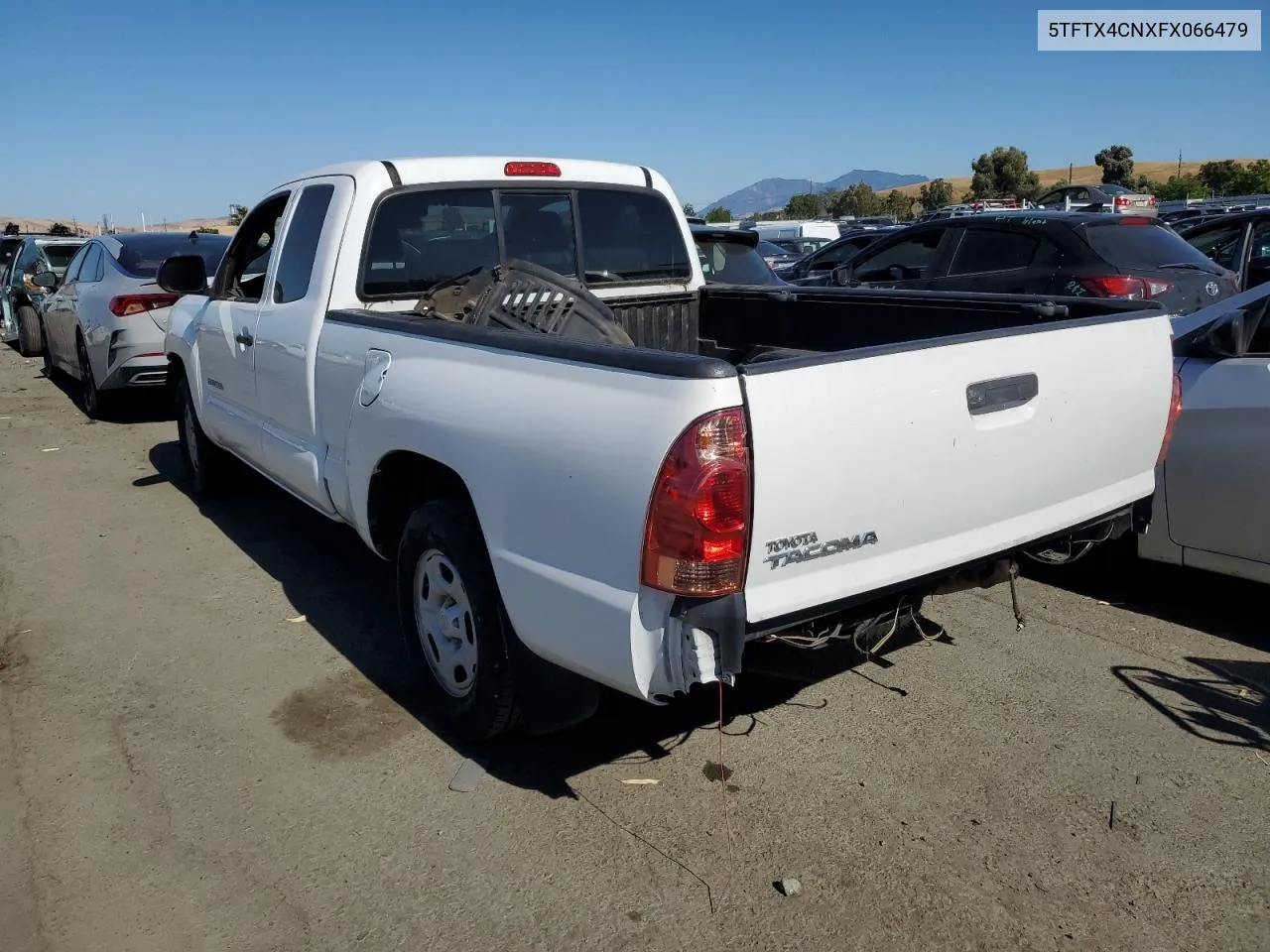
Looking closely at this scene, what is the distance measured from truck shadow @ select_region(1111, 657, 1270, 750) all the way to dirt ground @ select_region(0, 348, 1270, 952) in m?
0.01

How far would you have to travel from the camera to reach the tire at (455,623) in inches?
132

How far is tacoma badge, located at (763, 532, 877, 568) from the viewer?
2682mm

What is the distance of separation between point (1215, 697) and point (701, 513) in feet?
8.68

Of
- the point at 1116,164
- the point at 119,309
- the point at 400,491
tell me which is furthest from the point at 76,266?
the point at 1116,164

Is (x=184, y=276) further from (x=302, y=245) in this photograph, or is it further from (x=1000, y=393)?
(x=1000, y=393)

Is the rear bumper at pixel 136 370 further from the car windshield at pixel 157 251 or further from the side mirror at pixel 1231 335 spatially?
the side mirror at pixel 1231 335

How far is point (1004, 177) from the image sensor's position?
6625 centimetres

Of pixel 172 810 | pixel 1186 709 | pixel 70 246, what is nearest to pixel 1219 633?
pixel 1186 709

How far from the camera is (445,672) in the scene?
3764 mm

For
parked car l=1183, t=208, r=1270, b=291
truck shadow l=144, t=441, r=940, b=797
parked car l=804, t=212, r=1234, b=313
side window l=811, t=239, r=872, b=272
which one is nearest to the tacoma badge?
truck shadow l=144, t=441, r=940, b=797

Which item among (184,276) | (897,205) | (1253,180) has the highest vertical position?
(897,205)

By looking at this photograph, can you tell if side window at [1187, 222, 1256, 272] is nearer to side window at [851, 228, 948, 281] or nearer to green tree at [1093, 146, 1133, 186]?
side window at [851, 228, 948, 281]

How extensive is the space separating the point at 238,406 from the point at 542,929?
3.66m

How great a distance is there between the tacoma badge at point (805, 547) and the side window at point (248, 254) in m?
3.60
